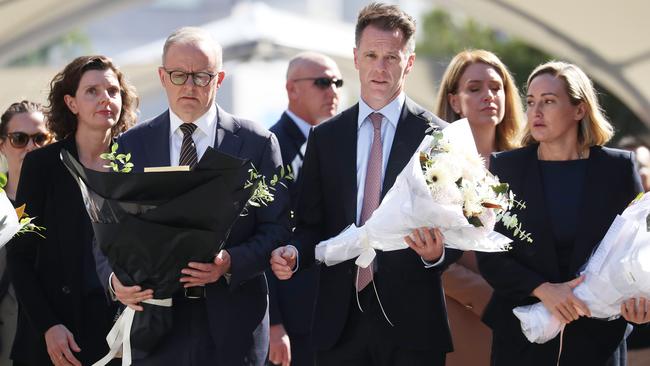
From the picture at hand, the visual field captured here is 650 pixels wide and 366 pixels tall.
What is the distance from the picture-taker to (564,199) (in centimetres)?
577

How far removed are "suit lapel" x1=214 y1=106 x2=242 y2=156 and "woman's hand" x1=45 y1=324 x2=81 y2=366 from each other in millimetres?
1445

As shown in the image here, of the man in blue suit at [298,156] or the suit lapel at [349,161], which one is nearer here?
the suit lapel at [349,161]

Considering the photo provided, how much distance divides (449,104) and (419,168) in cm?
228

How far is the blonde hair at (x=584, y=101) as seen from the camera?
19.3 feet

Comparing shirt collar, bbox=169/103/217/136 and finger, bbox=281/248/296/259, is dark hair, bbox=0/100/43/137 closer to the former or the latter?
shirt collar, bbox=169/103/217/136

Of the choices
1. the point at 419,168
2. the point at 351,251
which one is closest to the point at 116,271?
the point at 351,251

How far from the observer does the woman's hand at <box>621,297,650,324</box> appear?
5.33m

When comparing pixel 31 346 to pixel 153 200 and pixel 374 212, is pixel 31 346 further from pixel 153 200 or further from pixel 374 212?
pixel 374 212

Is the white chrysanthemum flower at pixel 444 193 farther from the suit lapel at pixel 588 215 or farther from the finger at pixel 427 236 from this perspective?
the suit lapel at pixel 588 215

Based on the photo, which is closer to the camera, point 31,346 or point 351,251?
point 351,251

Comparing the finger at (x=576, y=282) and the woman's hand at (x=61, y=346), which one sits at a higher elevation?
the finger at (x=576, y=282)

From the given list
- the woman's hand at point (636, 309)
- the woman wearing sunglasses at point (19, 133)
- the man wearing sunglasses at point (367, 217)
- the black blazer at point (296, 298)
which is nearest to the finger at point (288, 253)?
the man wearing sunglasses at point (367, 217)

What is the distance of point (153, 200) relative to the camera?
16.6 feet

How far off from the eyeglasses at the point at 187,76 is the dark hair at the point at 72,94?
1355 millimetres
